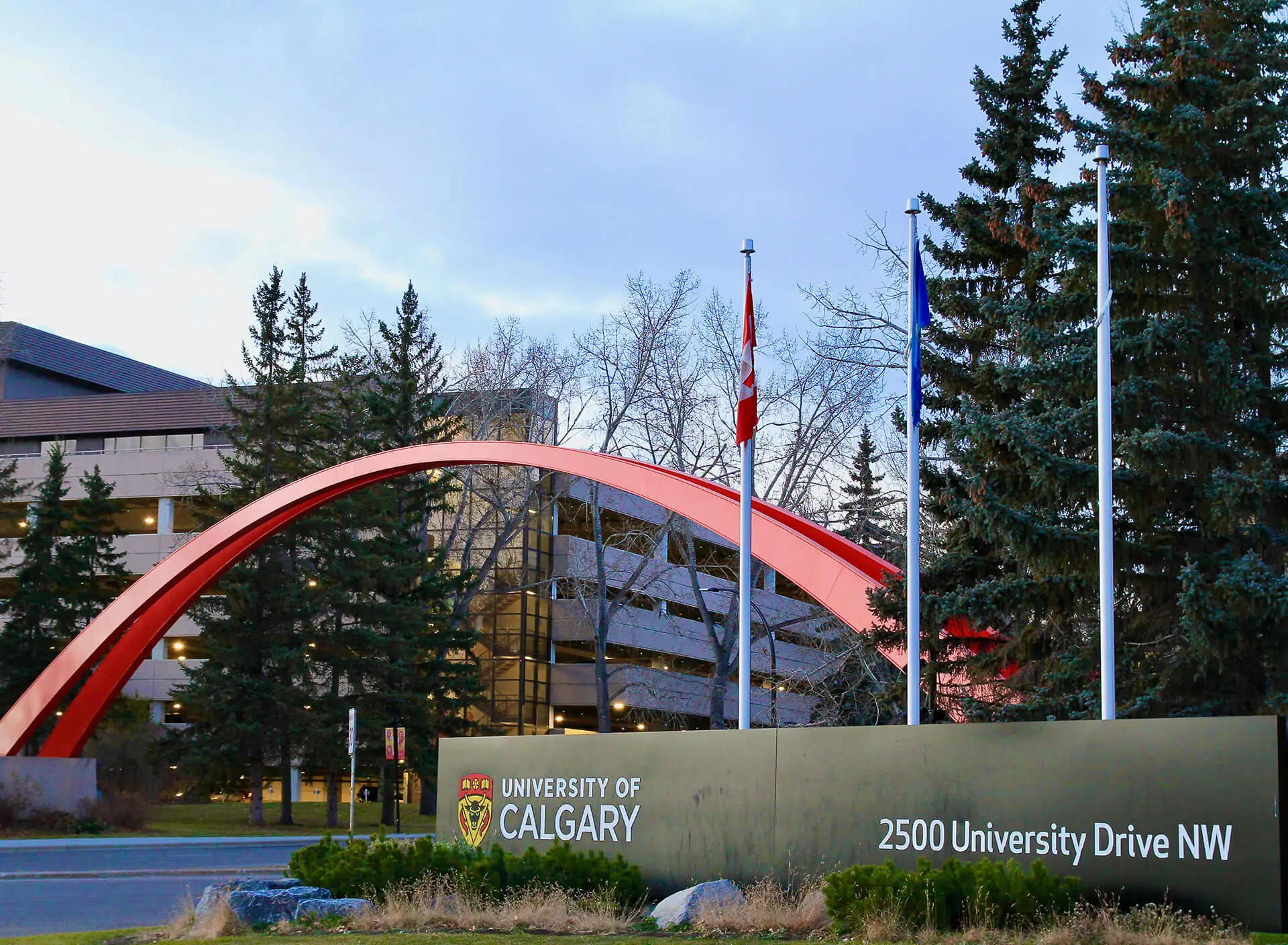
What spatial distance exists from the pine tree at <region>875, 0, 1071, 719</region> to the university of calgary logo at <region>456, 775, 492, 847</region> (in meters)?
6.27

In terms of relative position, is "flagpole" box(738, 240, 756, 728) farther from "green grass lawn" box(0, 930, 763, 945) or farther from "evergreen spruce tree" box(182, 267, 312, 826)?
"evergreen spruce tree" box(182, 267, 312, 826)

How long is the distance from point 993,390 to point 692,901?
38.0 feet

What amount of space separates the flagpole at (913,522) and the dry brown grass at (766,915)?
2.42 meters

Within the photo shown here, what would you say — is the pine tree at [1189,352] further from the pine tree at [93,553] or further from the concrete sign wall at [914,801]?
the pine tree at [93,553]

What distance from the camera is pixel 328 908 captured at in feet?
44.8

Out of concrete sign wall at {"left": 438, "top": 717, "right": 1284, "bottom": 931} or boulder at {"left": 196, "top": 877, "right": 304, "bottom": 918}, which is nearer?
concrete sign wall at {"left": 438, "top": 717, "right": 1284, "bottom": 931}

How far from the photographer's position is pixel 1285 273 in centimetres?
1705

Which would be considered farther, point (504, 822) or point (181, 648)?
point (181, 648)

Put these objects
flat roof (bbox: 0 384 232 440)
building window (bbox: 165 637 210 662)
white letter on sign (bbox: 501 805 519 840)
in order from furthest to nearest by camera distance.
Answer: flat roof (bbox: 0 384 232 440), building window (bbox: 165 637 210 662), white letter on sign (bbox: 501 805 519 840)

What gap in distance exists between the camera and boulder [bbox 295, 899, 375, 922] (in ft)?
44.4

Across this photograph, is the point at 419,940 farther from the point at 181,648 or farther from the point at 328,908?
the point at 181,648

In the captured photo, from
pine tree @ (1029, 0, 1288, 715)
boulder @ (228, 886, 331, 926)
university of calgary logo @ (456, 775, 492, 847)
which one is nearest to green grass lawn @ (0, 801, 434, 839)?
university of calgary logo @ (456, 775, 492, 847)

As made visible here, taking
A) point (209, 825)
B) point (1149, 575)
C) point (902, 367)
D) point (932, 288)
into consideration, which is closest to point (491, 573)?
point (209, 825)

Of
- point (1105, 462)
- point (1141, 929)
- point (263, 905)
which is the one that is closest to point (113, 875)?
point (263, 905)
